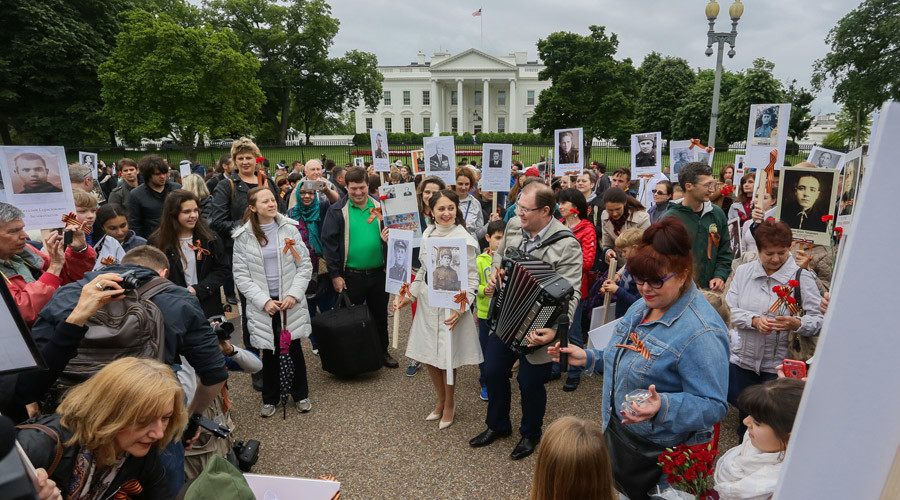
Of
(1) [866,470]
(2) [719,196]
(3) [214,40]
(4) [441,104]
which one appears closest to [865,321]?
(1) [866,470]

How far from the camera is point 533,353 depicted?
3594 millimetres

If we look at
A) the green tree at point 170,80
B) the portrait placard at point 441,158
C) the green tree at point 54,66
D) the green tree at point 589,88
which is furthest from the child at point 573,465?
the green tree at point 589,88

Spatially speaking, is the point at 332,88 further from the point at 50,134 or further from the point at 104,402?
the point at 104,402

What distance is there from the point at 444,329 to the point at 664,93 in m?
51.6

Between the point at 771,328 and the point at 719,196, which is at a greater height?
the point at 719,196

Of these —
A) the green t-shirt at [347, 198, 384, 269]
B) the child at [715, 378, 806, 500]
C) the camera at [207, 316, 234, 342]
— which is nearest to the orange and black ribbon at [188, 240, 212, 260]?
the green t-shirt at [347, 198, 384, 269]

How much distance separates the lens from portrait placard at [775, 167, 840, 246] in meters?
3.87

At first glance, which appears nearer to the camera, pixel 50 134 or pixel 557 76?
pixel 50 134

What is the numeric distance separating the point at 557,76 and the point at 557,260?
4596 centimetres

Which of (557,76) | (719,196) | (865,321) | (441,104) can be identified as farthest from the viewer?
(441,104)

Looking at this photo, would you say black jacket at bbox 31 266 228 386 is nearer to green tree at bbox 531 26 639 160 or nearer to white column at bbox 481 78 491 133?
green tree at bbox 531 26 639 160

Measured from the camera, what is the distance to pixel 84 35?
2881cm

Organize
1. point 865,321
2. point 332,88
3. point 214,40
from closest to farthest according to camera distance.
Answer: point 865,321
point 214,40
point 332,88

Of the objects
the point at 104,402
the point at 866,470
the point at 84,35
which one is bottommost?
the point at 104,402
